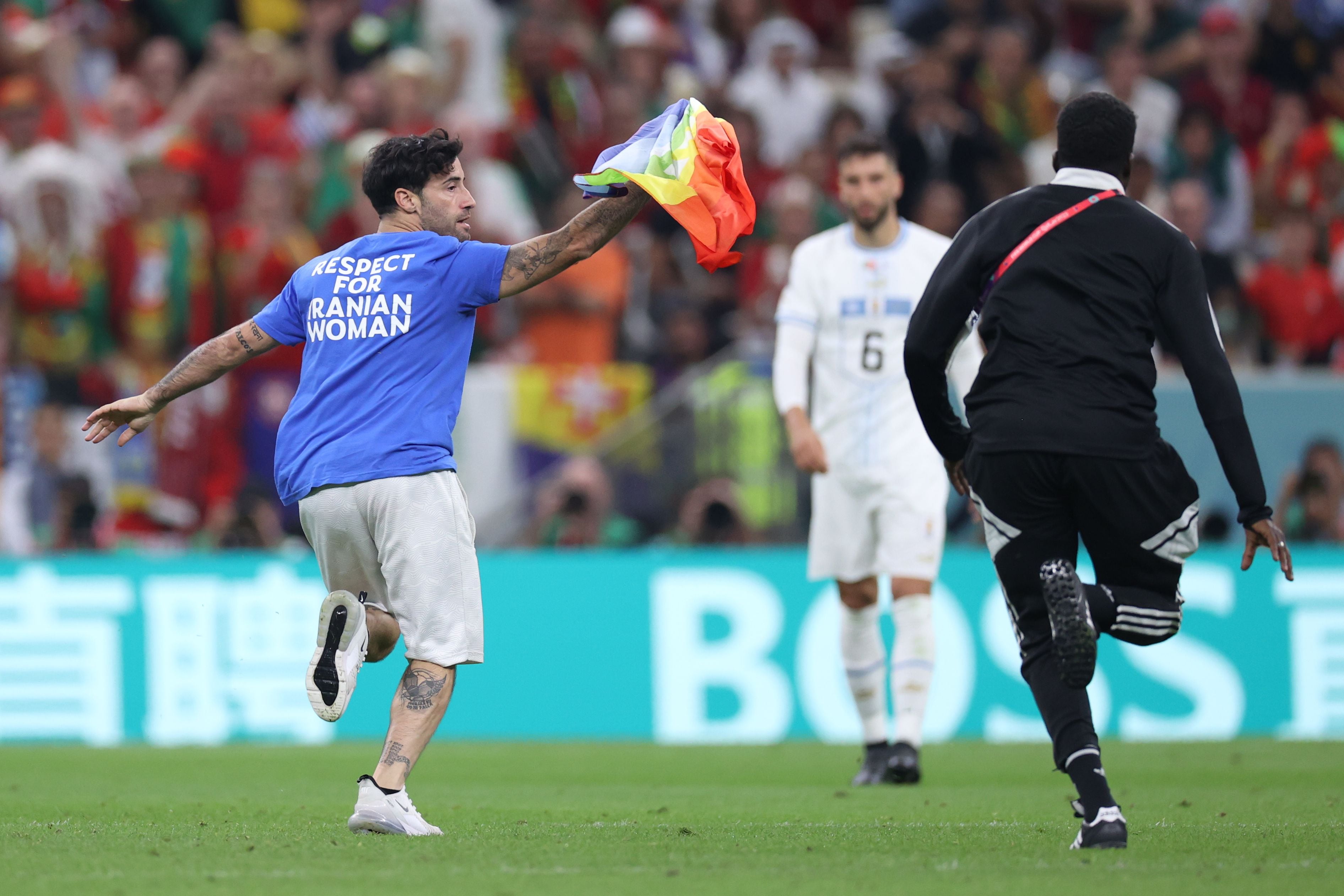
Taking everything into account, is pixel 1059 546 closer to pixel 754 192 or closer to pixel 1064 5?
pixel 754 192

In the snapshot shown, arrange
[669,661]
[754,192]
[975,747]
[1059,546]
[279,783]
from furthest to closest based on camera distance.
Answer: [754,192] < [669,661] < [975,747] < [279,783] < [1059,546]

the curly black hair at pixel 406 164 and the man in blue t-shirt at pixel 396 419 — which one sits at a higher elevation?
the curly black hair at pixel 406 164

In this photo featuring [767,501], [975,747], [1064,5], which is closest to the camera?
[975,747]

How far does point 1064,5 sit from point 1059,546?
533 inches

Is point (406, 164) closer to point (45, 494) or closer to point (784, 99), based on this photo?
point (45, 494)

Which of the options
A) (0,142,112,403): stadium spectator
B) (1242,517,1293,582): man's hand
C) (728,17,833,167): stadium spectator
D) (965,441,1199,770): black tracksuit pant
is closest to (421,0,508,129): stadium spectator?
(728,17,833,167): stadium spectator

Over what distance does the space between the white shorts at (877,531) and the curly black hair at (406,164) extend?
135 inches

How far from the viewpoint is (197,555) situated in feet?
39.5

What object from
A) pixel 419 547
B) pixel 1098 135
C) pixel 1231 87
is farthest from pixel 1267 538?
pixel 1231 87

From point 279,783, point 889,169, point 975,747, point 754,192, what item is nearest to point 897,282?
point 889,169

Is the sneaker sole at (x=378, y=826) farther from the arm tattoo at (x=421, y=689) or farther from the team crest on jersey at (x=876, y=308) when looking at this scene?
the team crest on jersey at (x=876, y=308)

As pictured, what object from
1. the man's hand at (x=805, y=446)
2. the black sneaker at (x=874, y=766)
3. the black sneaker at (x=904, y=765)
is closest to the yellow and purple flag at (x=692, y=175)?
the man's hand at (x=805, y=446)

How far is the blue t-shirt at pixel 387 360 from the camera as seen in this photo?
6.07 m

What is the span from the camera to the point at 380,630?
6.20 m
